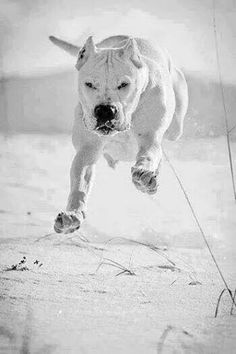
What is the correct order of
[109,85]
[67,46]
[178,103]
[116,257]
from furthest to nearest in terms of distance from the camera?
[116,257]
[178,103]
[67,46]
[109,85]

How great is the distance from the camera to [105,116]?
91.6 inches

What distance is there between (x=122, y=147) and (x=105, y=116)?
1.87ft

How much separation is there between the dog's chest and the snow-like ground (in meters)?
0.50

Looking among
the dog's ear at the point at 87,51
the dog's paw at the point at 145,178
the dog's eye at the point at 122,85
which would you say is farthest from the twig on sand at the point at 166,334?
the dog's ear at the point at 87,51

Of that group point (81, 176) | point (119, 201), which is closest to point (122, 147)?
point (81, 176)

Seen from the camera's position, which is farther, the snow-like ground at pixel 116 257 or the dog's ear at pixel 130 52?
the snow-like ground at pixel 116 257

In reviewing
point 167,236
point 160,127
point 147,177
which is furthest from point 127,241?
point 147,177

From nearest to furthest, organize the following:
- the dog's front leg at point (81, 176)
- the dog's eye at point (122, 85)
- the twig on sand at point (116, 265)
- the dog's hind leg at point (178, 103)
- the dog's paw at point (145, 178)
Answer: the dog's paw at point (145, 178) < the dog's eye at point (122, 85) < the dog's front leg at point (81, 176) < the dog's hind leg at point (178, 103) < the twig on sand at point (116, 265)

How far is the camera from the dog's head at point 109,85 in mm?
2359

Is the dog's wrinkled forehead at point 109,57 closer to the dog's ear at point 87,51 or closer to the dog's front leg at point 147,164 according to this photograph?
the dog's ear at point 87,51

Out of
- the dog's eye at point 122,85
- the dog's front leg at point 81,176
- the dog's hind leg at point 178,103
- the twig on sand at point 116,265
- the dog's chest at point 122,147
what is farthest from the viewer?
the twig on sand at point 116,265

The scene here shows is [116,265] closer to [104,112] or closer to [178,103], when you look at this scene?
[178,103]

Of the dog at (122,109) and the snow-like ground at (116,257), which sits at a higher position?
the dog at (122,109)

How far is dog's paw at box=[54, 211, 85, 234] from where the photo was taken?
2400 millimetres
